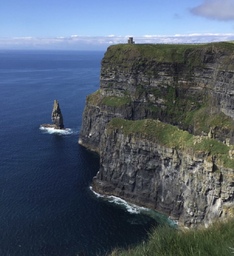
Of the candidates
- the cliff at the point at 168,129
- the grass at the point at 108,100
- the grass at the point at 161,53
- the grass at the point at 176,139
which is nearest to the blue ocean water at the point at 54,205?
the cliff at the point at 168,129

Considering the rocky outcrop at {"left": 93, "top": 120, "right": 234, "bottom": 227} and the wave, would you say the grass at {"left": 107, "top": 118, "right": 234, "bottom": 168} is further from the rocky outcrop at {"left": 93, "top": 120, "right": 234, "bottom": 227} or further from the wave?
the wave

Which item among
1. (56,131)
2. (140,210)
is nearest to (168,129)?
(140,210)

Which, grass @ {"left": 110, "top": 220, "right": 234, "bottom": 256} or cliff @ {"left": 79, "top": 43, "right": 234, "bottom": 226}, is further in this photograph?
cliff @ {"left": 79, "top": 43, "right": 234, "bottom": 226}

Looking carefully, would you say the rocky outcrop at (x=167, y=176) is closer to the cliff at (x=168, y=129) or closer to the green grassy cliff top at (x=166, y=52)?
the cliff at (x=168, y=129)

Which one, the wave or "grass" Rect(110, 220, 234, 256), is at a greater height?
"grass" Rect(110, 220, 234, 256)

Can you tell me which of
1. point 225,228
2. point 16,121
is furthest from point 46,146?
point 225,228

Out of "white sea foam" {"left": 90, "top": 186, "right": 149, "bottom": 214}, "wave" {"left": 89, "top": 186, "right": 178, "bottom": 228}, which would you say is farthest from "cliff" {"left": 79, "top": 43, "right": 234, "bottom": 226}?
"white sea foam" {"left": 90, "top": 186, "right": 149, "bottom": 214}
